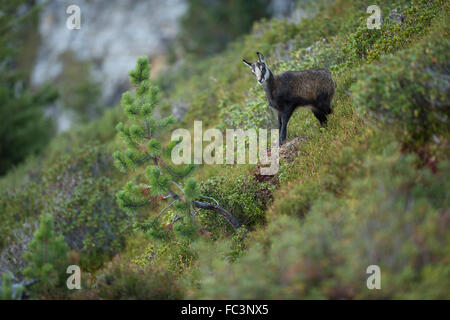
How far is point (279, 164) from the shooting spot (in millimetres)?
7004

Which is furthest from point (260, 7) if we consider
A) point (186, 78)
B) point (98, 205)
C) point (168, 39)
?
point (98, 205)

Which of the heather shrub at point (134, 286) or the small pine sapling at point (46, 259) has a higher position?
the small pine sapling at point (46, 259)

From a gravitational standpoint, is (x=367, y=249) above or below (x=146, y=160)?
below

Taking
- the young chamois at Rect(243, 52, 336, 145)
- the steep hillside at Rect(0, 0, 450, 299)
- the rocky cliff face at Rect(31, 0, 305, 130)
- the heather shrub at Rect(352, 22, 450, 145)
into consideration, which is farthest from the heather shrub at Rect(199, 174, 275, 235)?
the rocky cliff face at Rect(31, 0, 305, 130)

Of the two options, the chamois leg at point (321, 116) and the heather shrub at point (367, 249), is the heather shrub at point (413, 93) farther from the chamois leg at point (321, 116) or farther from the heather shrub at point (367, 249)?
the chamois leg at point (321, 116)

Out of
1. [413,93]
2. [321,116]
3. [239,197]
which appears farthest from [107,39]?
[413,93]

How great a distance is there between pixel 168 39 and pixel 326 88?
2411 centimetres

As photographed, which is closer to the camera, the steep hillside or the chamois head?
the steep hillside

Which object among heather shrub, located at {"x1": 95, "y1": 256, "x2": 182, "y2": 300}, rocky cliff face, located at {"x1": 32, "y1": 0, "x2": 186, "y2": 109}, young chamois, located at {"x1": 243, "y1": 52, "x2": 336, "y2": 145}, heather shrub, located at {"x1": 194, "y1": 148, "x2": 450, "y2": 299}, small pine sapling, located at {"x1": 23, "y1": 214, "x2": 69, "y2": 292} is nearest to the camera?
heather shrub, located at {"x1": 194, "y1": 148, "x2": 450, "y2": 299}

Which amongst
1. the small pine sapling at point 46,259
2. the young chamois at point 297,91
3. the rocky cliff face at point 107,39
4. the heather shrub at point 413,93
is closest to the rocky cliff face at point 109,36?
the rocky cliff face at point 107,39

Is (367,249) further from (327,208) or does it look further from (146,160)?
(146,160)

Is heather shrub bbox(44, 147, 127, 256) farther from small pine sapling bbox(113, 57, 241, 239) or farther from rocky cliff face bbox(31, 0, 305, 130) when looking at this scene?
rocky cliff face bbox(31, 0, 305, 130)


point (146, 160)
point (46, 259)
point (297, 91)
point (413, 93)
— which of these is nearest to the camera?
point (46, 259)
